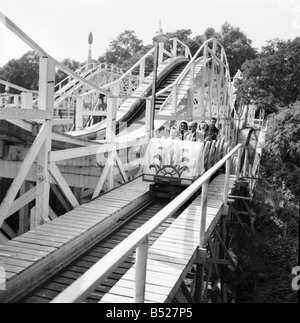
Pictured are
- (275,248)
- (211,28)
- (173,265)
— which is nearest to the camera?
(173,265)

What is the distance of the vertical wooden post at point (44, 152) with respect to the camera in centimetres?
527

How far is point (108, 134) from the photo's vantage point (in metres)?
7.45

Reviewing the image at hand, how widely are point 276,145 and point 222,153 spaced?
836 centimetres

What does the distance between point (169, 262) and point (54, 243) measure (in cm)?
140

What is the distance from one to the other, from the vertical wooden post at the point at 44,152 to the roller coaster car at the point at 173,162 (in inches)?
103

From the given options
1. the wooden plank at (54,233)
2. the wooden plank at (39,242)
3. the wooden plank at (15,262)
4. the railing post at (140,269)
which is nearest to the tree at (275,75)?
the wooden plank at (54,233)

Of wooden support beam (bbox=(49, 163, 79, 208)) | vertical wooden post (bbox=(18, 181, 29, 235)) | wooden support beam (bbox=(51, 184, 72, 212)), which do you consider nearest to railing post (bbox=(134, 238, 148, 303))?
wooden support beam (bbox=(49, 163, 79, 208))

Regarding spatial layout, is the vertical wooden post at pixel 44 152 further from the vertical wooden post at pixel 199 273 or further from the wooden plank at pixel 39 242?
the vertical wooden post at pixel 199 273

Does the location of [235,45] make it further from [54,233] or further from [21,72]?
[54,233]

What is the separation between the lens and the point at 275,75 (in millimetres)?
20750

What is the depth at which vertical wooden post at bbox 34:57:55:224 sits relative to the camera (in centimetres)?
527

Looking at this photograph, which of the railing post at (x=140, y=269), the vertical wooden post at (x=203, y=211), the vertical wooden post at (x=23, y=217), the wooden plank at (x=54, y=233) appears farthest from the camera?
the vertical wooden post at (x=23, y=217)
